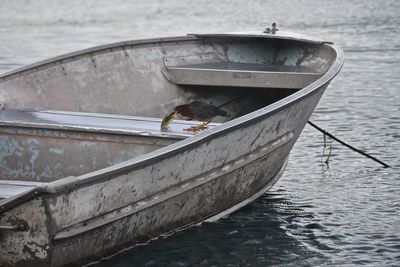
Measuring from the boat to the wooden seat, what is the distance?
14 millimetres

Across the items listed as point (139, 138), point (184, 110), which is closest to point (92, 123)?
point (139, 138)

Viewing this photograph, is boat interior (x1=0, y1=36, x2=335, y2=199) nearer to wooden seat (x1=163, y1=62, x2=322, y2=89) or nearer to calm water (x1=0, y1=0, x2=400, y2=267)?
wooden seat (x1=163, y1=62, x2=322, y2=89)

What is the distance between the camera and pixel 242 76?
395 inches

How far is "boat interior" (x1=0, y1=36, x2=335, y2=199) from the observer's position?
315 inches

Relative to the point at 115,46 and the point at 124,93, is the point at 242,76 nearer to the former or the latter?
the point at 124,93

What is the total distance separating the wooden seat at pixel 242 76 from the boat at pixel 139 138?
14 mm

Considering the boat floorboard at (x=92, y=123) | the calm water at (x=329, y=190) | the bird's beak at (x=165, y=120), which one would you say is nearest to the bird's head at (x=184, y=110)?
the boat floorboard at (x=92, y=123)

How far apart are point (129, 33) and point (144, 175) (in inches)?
840

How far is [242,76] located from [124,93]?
4.65 ft

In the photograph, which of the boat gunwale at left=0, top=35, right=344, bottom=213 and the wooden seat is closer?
the boat gunwale at left=0, top=35, right=344, bottom=213

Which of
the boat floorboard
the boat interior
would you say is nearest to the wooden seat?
the boat interior

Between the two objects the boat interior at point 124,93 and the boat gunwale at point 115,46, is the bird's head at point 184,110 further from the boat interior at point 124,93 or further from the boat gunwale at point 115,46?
the boat gunwale at point 115,46

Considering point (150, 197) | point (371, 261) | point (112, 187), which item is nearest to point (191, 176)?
point (150, 197)

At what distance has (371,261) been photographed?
7.57 meters
